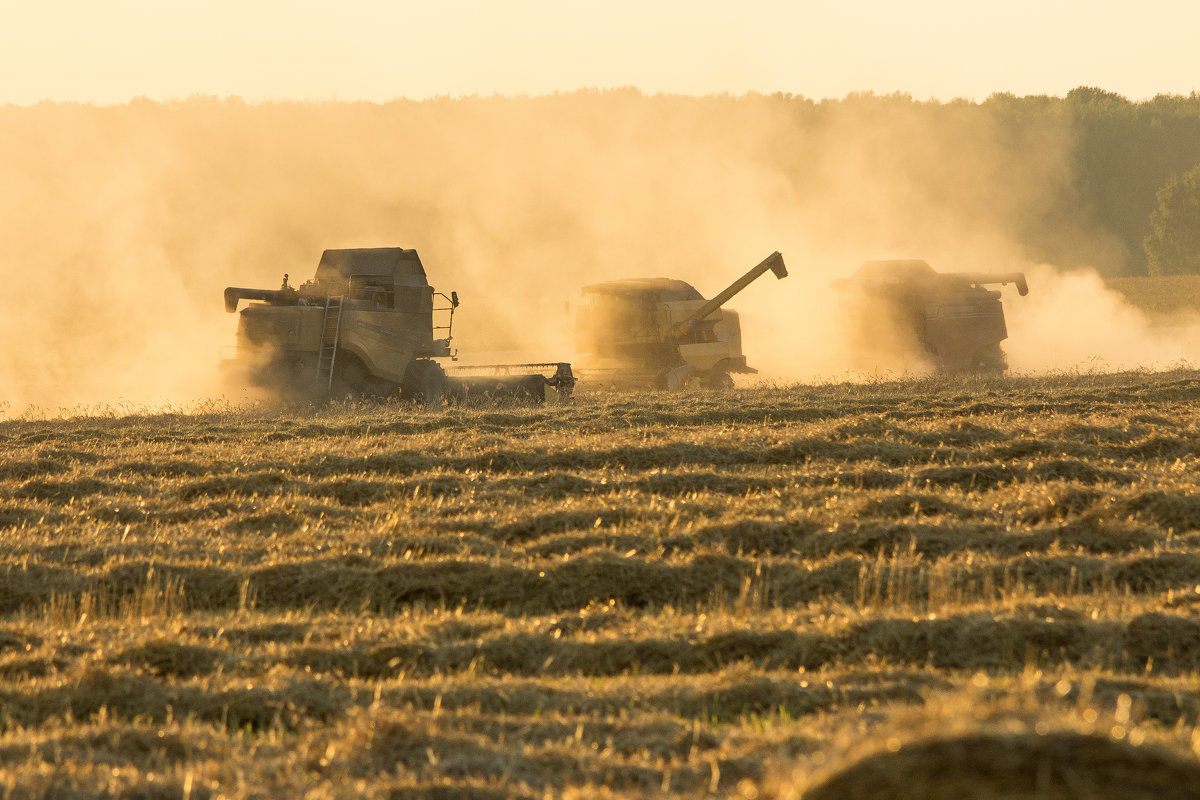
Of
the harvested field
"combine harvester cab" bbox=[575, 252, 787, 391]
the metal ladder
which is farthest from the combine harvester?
the harvested field

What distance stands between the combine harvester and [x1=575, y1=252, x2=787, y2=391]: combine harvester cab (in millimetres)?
2567

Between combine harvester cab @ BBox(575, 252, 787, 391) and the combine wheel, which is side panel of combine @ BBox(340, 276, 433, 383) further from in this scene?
combine harvester cab @ BBox(575, 252, 787, 391)

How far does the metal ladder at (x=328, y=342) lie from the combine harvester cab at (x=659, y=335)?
582 cm

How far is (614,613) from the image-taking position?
6.71 metres

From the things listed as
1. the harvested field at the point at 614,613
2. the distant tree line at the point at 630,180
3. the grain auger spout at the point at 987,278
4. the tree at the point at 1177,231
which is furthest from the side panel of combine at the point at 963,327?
the tree at the point at 1177,231

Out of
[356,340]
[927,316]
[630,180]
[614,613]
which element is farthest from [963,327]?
[630,180]

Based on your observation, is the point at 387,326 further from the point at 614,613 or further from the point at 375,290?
the point at 614,613

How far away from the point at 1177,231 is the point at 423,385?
199ft

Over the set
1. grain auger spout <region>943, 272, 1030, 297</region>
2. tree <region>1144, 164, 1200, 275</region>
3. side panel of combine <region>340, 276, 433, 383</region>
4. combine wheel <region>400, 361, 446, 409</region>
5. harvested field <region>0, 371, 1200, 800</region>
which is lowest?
harvested field <region>0, 371, 1200, 800</region>

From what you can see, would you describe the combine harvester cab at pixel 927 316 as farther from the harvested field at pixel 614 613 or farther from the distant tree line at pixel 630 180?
the distant tree line at pixel 630 180

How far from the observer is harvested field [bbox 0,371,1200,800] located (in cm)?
404

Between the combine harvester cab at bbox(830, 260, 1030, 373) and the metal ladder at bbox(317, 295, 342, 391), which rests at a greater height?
the combine harvester cab at bbox(830, 260, 1030, 373)

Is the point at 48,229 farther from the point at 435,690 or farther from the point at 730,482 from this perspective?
the point at 435,690

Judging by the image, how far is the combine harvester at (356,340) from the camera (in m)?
19.6
